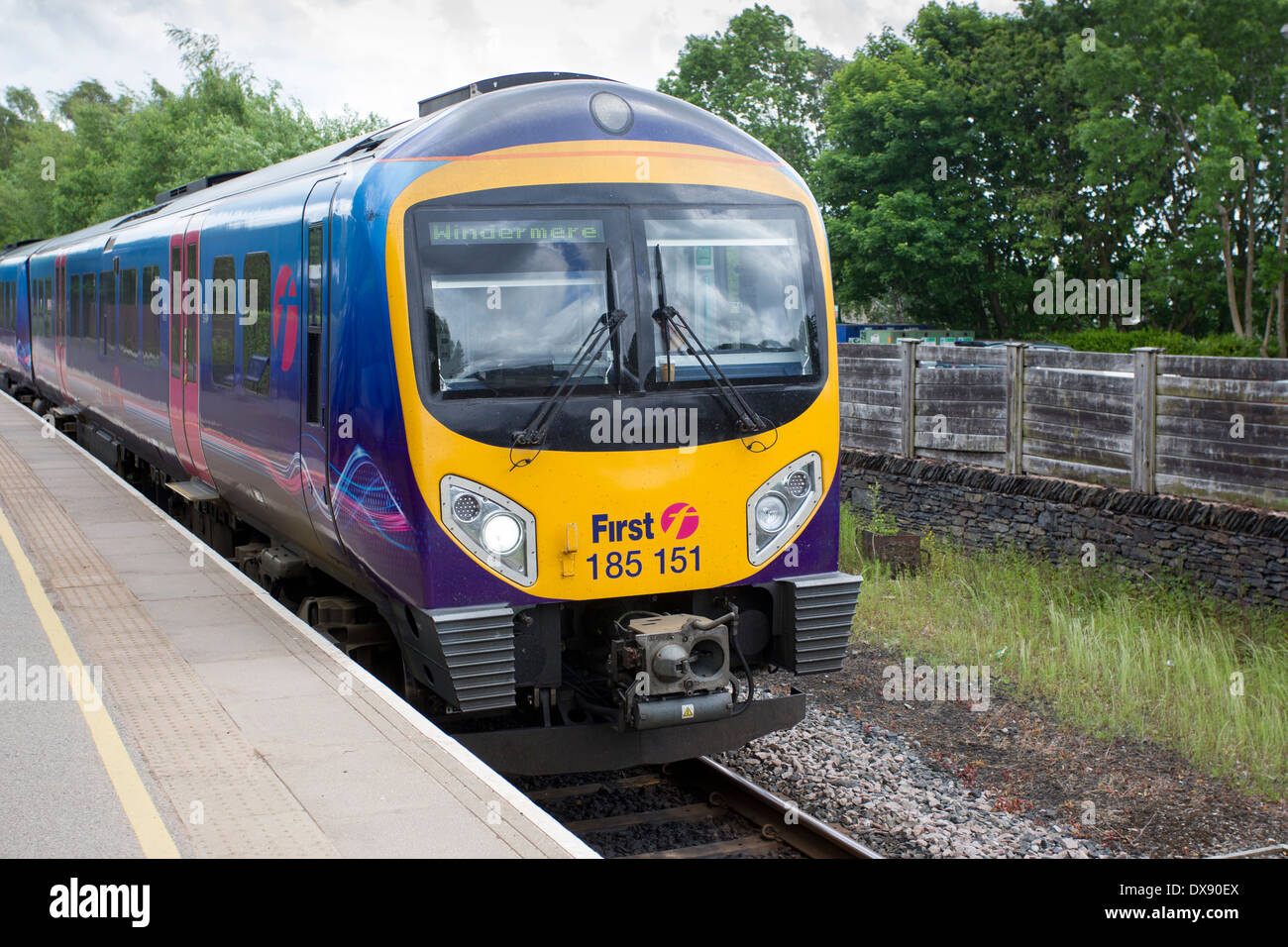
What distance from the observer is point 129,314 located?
40.8ft

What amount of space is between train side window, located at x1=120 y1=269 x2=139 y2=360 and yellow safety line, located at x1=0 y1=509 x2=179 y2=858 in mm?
4332

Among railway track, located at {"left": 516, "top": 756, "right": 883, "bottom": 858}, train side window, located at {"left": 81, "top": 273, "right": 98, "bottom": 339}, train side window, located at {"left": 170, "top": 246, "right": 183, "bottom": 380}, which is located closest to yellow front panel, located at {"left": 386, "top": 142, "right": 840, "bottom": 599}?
railway track, located at {"left": 516, "top": 756, "right": 883, "bottom": 858}

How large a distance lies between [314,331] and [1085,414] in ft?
27.7

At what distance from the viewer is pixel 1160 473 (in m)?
11.6

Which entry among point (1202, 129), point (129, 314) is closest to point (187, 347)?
point (129, 314)

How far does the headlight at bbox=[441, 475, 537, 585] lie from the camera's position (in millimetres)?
5750

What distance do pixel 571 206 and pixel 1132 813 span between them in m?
4.21

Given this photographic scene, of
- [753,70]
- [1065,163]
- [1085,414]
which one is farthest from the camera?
[753,70]

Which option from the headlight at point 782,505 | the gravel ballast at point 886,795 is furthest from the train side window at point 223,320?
the gravel ballast at point 886,795

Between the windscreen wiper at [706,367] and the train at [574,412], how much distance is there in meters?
0.01

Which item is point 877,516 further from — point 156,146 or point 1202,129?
point 156,146

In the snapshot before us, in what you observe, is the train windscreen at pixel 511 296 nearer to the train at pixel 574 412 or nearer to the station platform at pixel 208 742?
the train at pixel 574 412
